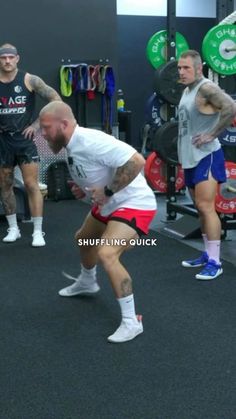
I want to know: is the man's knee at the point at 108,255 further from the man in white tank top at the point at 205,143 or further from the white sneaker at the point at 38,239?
the white sneaker at the point at 38,239

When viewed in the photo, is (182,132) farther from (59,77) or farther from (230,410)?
(59,77)

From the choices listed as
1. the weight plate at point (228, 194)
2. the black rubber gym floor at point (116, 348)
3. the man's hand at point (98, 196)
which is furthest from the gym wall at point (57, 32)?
the man's hand at point (98, 196)

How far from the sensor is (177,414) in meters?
2.12

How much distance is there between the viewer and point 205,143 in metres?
3.70

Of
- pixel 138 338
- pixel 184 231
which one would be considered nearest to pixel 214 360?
pixel 138 338

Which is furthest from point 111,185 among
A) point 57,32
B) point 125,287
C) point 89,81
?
point 57,32

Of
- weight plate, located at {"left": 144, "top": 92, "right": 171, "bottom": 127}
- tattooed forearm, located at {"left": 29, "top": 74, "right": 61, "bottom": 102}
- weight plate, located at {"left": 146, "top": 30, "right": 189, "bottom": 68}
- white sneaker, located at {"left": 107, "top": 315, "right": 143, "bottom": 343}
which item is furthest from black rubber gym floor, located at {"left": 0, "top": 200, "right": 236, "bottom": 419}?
weight plate, located at {"left": 146, "top": 30, "right": 189, "bottom": 68}

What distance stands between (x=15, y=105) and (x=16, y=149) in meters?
0.34

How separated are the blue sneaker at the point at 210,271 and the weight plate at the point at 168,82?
1849mm

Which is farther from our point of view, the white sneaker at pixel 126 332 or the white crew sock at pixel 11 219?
the white crew sock at pixel 11 219

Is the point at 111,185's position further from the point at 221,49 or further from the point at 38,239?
the point at 221,49

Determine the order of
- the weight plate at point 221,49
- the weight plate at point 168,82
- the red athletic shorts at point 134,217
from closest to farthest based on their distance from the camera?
the red athletic shorts at point 134,217
the weight plate at point 221,49
the weight plate at point 168,82

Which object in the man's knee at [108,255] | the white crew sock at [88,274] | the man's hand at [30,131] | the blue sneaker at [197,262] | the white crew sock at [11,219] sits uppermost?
the man's hand at [30,131]

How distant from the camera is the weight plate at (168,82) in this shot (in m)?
5.00
